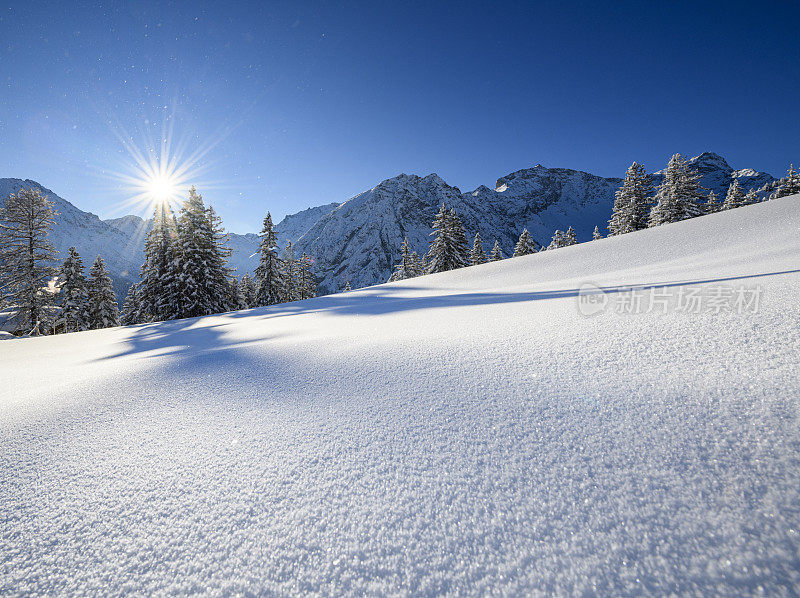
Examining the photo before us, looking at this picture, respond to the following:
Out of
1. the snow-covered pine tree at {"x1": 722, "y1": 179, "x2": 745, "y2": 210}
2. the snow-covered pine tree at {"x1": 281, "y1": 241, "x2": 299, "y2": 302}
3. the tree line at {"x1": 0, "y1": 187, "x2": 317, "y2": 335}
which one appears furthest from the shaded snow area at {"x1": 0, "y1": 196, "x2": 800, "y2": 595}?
the snow-covered pine tree at {"x1": 722, "y1": 179, "x2": 745, "y2": 210}

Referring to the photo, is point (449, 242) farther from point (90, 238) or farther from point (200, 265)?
point (90, 238)

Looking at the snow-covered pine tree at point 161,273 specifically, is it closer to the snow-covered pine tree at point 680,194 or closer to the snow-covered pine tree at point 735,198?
the snow-covered pine tree at point 680,194

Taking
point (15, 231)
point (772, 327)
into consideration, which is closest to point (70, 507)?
point (772, 327)

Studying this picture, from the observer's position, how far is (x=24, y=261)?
13742 millimetres

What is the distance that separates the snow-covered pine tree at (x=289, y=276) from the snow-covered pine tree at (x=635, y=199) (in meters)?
26.0

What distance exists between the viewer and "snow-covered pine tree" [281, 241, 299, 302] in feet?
75.4

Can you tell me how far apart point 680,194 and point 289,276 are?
98.2 ft

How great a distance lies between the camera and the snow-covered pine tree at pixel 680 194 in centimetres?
2145

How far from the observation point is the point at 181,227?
15.4 metres

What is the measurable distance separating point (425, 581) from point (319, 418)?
822mm

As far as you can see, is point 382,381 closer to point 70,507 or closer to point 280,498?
point 280,498

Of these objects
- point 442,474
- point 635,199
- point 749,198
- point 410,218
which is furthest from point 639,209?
point 410,218

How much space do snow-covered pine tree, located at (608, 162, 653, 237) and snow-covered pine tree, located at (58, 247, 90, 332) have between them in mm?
38772

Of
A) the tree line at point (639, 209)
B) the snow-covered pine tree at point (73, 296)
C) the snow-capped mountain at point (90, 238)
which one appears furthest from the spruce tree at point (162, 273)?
the snow-capped mountain at point (90, 238)
